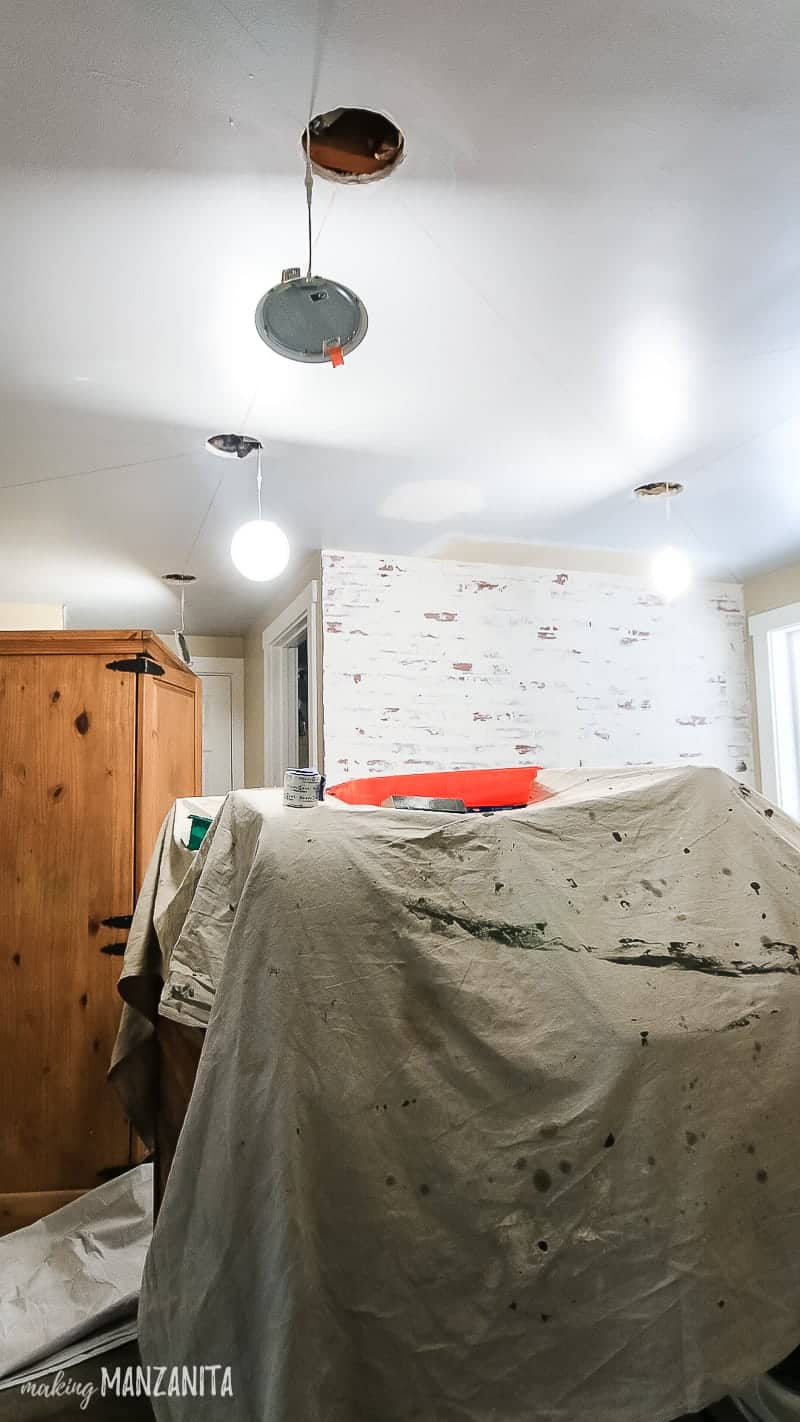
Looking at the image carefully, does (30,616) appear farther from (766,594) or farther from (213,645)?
(766,594)

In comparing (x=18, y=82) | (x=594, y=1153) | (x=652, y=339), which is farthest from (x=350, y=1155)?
(x=652, y=339)

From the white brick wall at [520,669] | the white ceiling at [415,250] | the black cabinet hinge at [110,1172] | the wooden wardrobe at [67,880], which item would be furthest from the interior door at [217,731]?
the black cabinet hinge at [110,1172]

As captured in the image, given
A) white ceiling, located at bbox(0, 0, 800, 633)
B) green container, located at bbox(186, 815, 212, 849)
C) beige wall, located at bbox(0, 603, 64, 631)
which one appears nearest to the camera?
white ceiling, located at bbox(0, 0, 800, 633)

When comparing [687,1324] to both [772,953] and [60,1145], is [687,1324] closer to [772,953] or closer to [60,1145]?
[772,953]

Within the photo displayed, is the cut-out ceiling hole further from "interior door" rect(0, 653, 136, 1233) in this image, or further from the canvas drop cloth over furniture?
"interior door" rect(0, 653, 136, 1233)

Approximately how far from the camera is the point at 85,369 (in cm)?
242

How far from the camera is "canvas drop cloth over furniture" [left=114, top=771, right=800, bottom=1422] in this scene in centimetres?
102

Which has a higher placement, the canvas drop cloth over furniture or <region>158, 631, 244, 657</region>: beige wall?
<region>158, 631, 244, 657</region>: beige wall

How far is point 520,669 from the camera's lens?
435 cm

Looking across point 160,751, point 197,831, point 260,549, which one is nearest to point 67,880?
point 160,751

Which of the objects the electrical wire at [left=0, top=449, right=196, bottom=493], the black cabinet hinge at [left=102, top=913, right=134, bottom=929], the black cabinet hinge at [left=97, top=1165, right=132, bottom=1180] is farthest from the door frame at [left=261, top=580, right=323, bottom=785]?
the black cabinet hinge at [left=97, top=1165, right=132, bottom=1180]

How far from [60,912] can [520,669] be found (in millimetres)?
2515

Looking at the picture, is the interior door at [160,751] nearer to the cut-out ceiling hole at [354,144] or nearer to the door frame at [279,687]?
the door frame at [279,687]

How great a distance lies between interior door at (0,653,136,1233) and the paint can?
1640 millimetres
